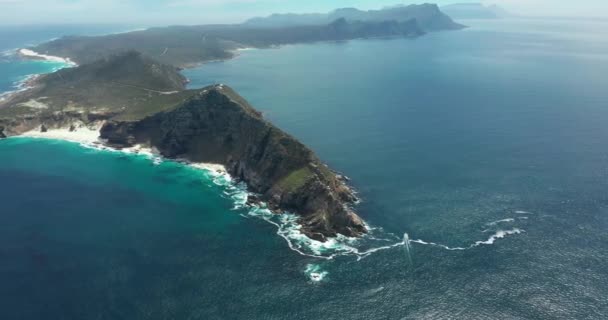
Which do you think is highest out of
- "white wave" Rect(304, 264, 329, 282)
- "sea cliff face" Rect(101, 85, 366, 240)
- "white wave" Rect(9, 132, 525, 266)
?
"sea cliff face" Rect(101, 85, 366, 240)

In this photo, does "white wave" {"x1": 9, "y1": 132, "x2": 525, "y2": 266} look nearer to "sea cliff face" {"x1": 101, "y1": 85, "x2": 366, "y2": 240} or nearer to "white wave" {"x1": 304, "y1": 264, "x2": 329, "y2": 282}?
"white wave" {"x1": 304, "y1": 264, "x2": 329, "y2": 282}

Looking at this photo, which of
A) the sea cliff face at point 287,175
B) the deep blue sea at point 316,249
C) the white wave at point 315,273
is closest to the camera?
the deep blue sea at point 316,249

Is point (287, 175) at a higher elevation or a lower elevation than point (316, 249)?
higher

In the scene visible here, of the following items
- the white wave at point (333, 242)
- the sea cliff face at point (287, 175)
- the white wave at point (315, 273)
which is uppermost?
the sea cliff face at point (287, 175)

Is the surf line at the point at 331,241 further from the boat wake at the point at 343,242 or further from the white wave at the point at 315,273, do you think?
the white wave at the point at 315,273

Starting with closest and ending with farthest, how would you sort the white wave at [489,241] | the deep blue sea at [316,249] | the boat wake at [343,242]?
1. the deep blue sea at [316,249]
2. the boat wake at [343,242]
3. the white wave at [489,241]

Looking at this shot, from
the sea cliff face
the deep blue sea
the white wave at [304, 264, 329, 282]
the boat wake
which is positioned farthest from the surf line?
the white wave at [304, 264, 329, 282]

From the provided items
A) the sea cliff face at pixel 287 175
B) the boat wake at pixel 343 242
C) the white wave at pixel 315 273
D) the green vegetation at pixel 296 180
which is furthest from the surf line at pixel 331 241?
the green vegetation at pixel 296 180

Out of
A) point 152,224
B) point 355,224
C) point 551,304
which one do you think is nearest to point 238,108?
point 152,224

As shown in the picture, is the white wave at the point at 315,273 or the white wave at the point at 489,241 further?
the white wave at the point at 489,241

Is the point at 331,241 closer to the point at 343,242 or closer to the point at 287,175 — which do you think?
the point at 343,242

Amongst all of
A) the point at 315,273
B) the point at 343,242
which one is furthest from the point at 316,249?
the point at 315,273

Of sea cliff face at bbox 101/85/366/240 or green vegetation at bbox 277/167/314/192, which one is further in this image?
green vegetation at bbox 277/167/314/192
